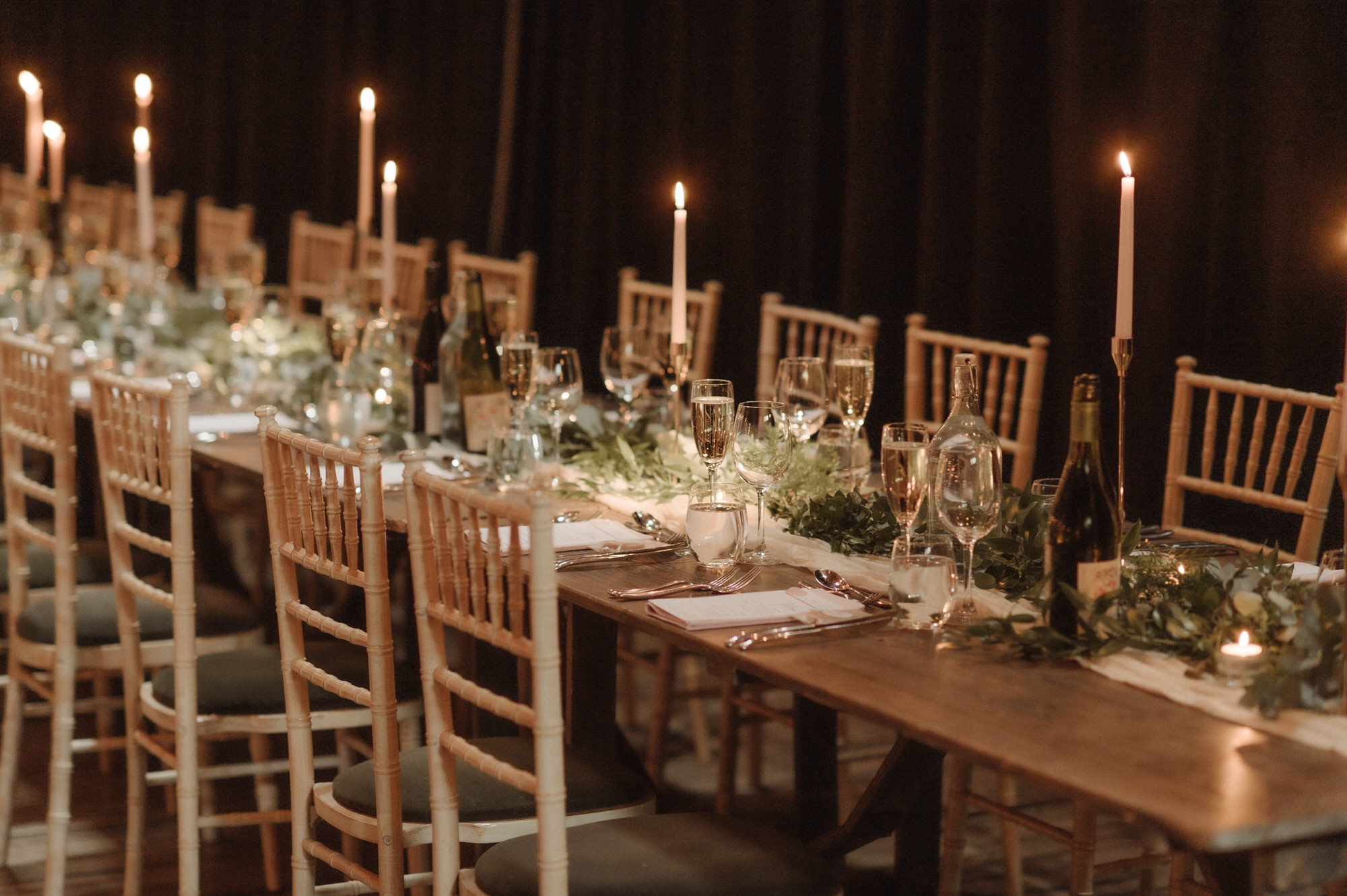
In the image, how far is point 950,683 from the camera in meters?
1.53

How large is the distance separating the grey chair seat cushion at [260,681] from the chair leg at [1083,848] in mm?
1028

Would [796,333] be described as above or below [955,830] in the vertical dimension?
above

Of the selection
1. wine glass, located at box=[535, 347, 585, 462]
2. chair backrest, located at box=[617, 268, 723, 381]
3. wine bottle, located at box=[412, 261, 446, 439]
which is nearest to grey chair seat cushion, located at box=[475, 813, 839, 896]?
wine glass, located at box=[535, 347, 585, 462]

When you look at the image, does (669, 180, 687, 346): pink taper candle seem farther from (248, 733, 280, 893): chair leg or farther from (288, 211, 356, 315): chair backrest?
(288, 211, 356, 315): chair backrest

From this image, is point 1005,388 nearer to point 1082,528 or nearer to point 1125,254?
point 1125,254

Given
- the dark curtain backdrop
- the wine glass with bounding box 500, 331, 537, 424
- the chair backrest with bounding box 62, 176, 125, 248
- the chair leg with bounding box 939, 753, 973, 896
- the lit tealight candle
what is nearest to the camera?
the lit tealight candle

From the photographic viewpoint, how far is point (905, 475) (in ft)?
5.97

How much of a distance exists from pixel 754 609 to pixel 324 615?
0.66 m

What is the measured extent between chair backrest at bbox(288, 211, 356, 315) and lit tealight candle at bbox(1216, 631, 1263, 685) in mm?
3712

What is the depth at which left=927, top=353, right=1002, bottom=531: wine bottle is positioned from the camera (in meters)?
1.84

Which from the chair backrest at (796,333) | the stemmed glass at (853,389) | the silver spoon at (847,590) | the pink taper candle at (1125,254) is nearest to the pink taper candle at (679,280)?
the stemmed glass at (853,389)

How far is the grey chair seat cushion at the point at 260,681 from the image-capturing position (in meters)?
2.35

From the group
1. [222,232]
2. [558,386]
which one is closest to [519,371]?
[558,386]

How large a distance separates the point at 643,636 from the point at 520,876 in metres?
2.69
